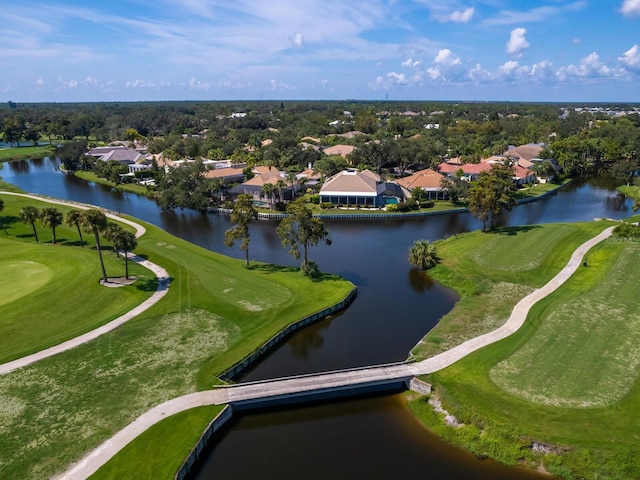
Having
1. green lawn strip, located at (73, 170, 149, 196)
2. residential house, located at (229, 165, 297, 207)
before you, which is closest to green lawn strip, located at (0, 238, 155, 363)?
residential house, located at (229, 165, 297, 207)

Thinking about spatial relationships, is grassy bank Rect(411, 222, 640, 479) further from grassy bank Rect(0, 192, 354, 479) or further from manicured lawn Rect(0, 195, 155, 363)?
manicured lawn Rect(0, 195, 155, 363)

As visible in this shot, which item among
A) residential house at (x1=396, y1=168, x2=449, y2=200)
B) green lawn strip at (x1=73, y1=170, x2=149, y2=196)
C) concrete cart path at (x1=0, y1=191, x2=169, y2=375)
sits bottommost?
concrete cart path at (x1=0, y1=191, x2=169, y2=375)

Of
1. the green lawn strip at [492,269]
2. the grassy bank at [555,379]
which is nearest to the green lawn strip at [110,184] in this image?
the green lawn strip at [492,269]

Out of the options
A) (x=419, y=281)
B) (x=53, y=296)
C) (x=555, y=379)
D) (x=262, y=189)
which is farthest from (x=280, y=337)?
(x=262, y=189)

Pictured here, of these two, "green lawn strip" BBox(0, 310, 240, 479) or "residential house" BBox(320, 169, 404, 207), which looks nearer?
"green lawn strip" BBox(0, 310, 240, 479)

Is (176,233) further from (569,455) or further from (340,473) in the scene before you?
(569,455)
